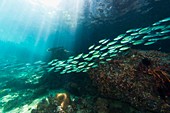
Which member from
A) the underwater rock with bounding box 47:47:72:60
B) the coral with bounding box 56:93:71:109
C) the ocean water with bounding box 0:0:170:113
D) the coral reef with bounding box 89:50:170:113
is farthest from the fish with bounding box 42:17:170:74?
the coral with bounding box 56:93:71:109

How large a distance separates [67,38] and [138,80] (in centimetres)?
1215

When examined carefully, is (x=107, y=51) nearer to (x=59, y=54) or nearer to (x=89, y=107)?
(x=89, y=107)

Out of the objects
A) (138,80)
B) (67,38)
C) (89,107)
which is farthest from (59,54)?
(138,80)

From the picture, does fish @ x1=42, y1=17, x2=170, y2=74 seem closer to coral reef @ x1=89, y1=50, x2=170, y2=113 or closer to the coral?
coral reef @ x1=89, y1=50, x2=170, y2=113

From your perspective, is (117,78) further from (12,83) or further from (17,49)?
(17,49)

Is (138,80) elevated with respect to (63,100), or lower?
lower

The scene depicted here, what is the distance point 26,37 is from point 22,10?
654 cm

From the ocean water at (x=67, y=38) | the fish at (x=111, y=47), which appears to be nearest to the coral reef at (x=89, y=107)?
the ocean water at (x=67, y=38)

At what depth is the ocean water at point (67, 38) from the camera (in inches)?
501

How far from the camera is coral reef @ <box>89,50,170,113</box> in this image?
8.87 metres

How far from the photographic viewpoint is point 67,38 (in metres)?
20.0

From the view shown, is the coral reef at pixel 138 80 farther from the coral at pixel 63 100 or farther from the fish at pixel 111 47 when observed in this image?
the coral at pixel 63 100

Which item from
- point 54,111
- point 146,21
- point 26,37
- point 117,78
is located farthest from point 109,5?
point 26,37

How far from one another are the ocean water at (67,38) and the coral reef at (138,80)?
80cm
